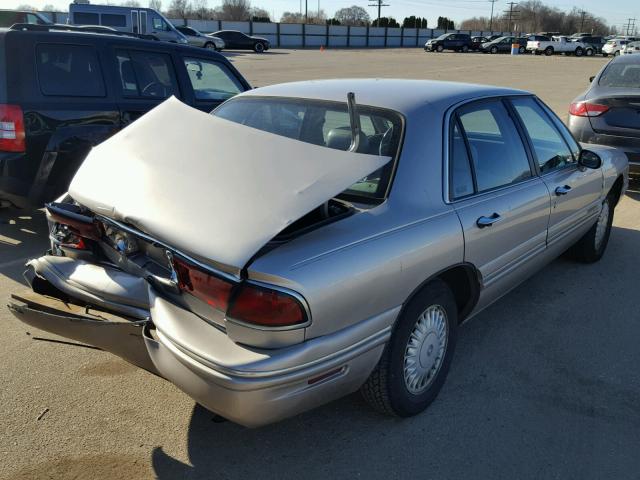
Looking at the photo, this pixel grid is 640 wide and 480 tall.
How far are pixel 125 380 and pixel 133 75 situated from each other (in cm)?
362

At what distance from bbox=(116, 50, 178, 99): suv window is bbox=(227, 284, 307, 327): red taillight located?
13.6 feet

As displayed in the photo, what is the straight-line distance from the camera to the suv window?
18.9 ft

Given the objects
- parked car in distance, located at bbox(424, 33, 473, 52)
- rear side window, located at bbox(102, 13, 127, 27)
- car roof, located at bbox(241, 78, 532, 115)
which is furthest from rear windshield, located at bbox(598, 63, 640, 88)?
parked car in distance, located at bbox(424, 33, 473, 52)

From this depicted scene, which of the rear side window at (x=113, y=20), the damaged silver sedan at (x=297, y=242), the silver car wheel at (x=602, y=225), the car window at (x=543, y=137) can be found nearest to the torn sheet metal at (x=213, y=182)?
the damaged silver sedan at (x=297, y=242)

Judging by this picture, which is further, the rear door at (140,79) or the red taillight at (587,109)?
the red taillight at (587,109)

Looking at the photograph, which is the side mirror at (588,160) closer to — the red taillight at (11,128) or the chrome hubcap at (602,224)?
the chrome hubcap at (602,224)

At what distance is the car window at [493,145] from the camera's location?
3.31 meters

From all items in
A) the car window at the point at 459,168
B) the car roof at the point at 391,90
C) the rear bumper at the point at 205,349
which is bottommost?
the rear bumper at the point at 205,349

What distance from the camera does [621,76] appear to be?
8.05m

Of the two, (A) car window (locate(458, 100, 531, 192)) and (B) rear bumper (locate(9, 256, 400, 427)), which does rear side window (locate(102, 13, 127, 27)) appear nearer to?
(A) car window (locate(458, 100, 531, 192))

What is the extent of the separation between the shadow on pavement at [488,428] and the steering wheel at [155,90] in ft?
12.9

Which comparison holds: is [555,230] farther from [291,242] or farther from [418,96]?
[291,242]

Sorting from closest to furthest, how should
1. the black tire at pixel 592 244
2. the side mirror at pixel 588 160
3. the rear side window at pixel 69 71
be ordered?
the side mirror at pixel 588 160 → the black tire at pixel 592 244 → the rear side window at pixel 69 71

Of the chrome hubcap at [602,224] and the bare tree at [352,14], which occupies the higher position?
the bare tree at [352,14]
